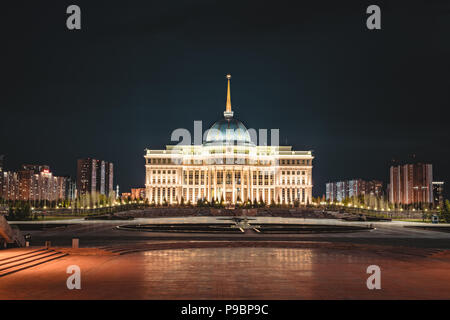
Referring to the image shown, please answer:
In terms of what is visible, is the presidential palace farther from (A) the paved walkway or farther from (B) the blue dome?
(A) the paved walkway

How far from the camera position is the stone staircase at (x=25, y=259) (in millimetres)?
20362

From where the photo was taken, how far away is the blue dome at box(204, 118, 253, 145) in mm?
147000

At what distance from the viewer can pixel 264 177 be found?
144 meters

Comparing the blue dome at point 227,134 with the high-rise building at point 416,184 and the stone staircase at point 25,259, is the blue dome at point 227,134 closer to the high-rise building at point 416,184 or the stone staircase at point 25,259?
the high-rise building at point 416,184

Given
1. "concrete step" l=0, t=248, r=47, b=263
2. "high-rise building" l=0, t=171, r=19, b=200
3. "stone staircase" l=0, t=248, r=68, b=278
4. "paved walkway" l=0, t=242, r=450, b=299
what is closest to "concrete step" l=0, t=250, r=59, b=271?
"stone staircase" l=0, t=248, r=68, b=278

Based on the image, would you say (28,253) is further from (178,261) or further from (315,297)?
(315,297)

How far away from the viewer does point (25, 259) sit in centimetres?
2305

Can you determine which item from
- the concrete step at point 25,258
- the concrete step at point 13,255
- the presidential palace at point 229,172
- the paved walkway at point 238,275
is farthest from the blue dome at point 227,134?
the concrete step at point 13,255

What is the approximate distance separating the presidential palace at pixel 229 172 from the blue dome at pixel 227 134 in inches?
11.9

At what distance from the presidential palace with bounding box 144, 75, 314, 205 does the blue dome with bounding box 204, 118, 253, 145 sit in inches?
11.9

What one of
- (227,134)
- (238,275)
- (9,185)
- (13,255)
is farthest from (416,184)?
(13,255)

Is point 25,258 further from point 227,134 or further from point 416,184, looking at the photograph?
point 416,184
